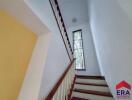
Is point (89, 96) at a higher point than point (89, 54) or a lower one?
lower

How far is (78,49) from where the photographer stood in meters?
5.07

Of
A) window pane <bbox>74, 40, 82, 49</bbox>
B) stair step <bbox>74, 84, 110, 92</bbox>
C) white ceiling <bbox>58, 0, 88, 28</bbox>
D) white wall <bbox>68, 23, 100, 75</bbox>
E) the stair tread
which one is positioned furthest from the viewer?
window pane <bbox>74, 40, 82, 49</bbox>

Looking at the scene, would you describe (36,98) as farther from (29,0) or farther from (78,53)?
(78,53)

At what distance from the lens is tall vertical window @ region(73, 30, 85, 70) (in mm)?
4707

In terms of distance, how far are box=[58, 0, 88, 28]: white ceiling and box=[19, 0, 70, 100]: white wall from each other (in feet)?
8.37

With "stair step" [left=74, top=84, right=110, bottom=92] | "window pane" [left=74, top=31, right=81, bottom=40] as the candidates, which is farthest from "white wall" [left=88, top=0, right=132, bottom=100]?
"window pane" [left=74, top=31, right=81, bottom=40]

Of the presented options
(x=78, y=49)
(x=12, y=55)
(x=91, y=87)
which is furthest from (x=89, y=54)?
(x=12, y=55)

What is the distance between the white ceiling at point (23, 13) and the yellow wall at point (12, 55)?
12 cm

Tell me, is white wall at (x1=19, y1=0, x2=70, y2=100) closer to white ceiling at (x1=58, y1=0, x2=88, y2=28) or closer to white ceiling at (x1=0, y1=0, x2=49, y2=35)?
white ceiling at (x1=0, y1=0, x2=49, y2=35)

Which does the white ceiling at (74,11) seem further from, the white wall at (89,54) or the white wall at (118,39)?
the white wall at (118,39)

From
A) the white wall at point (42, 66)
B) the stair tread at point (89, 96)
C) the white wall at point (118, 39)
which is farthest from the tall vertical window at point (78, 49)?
the white wall at point (118, 39)

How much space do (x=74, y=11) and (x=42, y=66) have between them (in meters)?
4.04

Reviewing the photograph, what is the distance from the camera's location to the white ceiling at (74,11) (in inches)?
171

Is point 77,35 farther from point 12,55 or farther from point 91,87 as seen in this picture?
point 12,55
